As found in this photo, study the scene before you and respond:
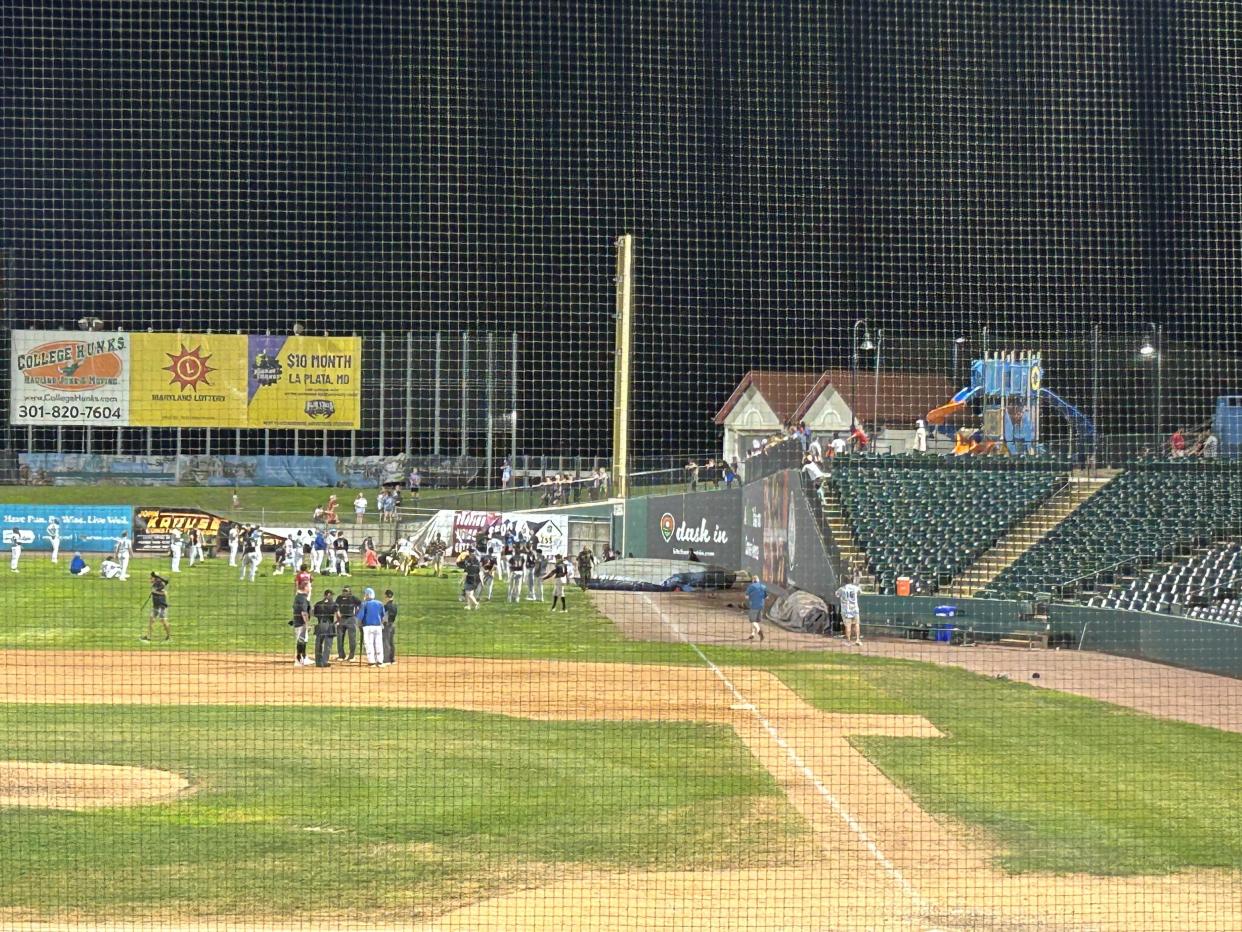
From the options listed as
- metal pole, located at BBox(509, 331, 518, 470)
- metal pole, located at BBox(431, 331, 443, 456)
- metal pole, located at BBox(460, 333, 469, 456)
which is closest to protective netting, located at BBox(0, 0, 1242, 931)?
metal pole, located at BBox(431, 331, 443, 456)

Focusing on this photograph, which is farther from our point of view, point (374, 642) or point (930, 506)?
point (930, 506)

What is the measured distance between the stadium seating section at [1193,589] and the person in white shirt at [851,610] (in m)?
3.63

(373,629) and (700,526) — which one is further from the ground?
(700,526)

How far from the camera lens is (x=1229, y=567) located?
2277 centimetres

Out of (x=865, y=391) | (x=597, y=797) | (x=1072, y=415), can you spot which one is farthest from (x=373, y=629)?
(x=1072, y=415)

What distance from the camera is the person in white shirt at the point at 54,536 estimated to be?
1393 inches

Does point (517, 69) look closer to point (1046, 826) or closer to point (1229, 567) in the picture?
point (1229, 567)

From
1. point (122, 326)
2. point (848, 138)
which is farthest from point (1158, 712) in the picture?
point (122, 326)

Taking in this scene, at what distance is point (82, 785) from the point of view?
13.2 m

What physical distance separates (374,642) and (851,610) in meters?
7.51

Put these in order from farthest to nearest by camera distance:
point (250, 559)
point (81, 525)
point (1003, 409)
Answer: point (81, 525) → point (250, 559) → point (1003, 409)

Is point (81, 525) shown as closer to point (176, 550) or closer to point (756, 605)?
point (176, 550)

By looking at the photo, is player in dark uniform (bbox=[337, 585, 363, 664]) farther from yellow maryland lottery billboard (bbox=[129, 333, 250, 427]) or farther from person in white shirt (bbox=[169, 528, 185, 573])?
yellow maryland lottery billboard (bbox=[129, 333, 250, 427])

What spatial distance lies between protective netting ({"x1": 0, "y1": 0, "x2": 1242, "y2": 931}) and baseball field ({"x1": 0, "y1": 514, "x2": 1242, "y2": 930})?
0.07m
